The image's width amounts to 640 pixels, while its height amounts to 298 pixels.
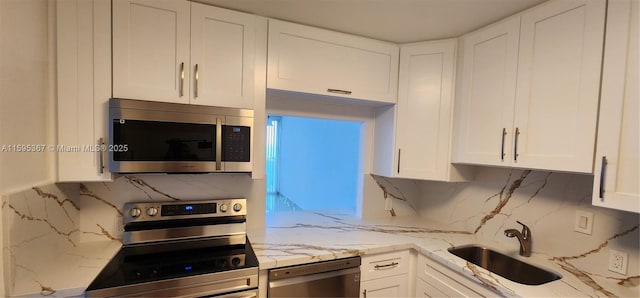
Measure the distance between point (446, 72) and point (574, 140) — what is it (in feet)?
2.64

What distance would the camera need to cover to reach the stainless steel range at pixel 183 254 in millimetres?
1210

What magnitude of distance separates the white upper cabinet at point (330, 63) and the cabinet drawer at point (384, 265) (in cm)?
99

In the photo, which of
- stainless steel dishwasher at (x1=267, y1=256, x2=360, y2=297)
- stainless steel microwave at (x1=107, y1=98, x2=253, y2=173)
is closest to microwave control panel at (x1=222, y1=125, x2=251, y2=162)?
stainless steel microwave at (x1=107, y1=98, x2=253, y2=173)

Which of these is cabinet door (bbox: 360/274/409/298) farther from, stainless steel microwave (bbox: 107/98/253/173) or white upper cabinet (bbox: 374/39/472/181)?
stainless steel microwave (bbox: 107/98/253/173)

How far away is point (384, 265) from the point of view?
1.67 metres

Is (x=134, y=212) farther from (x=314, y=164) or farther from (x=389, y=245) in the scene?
(x=314, y=164)

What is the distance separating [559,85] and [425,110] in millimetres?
710

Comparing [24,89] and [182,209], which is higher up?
[24,89]

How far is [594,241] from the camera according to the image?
139cm

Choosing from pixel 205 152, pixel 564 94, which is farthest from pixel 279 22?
pixel 564 94

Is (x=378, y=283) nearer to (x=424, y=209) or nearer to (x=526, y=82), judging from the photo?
(x=424, y=209)

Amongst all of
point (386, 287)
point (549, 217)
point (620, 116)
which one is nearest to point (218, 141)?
point (386, 287)

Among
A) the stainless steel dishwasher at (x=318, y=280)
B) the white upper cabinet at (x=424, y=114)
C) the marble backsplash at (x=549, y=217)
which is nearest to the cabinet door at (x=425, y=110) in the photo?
the white upper cabinet at (x=424, y=114)

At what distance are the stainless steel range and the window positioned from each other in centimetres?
88
